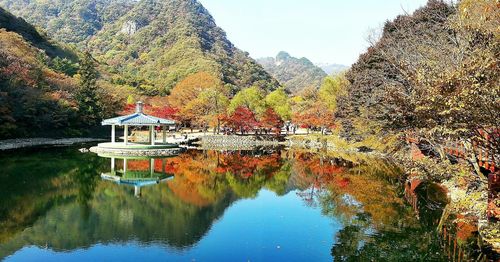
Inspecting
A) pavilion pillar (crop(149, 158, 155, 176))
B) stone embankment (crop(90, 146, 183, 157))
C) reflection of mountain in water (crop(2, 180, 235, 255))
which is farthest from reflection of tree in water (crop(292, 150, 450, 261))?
stone embankment (crop(90, 146, 183, 157))

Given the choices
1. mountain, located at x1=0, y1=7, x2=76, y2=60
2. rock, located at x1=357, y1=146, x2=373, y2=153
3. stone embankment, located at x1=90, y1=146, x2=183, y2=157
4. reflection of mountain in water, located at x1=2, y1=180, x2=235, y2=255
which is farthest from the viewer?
mountain, located at x1=0, y1=7, x2=76, y2=60

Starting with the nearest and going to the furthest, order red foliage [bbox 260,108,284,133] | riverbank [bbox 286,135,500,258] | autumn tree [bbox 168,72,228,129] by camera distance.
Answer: riverbank [bbox 286,135,500,258], red foliage [bbox 260,108,284,133], autumn tree [bbox 168,72,228,129]

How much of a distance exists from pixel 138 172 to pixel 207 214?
30.0 feet

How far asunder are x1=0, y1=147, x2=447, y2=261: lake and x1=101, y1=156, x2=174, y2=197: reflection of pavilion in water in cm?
7

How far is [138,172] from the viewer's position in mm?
20703

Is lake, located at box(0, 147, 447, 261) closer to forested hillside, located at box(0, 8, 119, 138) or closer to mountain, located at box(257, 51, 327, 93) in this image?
forested hillside, located at box(0, 8, 119, 138)

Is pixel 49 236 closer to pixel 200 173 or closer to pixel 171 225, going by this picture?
pixel 171 225

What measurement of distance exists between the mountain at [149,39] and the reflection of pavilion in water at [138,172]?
37.2m

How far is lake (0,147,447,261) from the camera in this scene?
913cm

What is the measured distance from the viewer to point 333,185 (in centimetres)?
1791

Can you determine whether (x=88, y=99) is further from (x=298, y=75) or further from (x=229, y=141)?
(x=298, y=75)

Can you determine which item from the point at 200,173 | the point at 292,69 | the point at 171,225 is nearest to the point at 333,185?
the point at 200,173

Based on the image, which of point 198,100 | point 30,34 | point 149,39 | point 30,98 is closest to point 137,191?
point 30,98

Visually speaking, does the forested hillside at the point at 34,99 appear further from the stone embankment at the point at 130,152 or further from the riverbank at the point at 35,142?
the stone embankment at the point at 130,152
